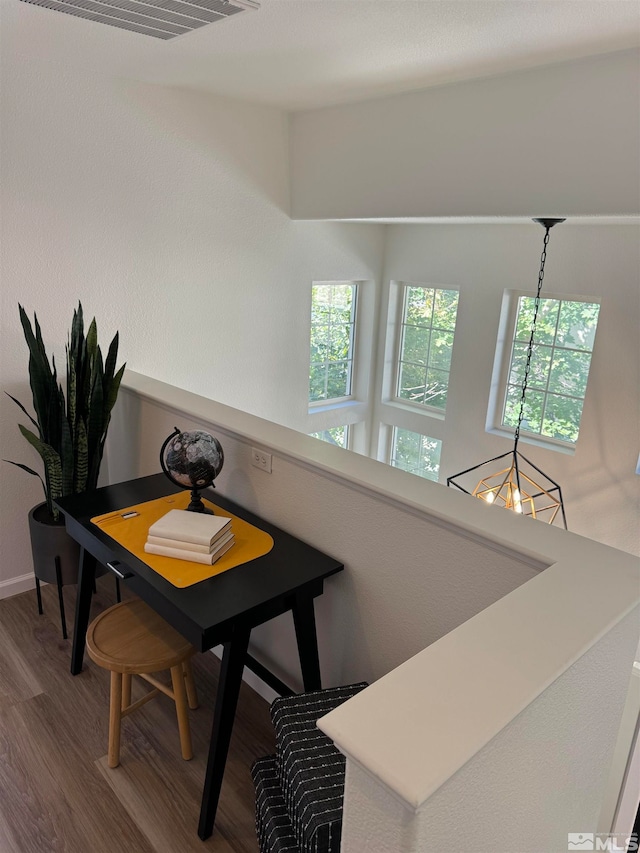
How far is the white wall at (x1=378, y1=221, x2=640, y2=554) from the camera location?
12.7 ft

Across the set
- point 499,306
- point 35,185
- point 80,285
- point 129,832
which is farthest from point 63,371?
point 499,306

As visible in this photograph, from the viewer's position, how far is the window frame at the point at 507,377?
434cm

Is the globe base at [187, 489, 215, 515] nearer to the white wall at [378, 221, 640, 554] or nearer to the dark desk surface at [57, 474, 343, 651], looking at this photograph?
the dark desk surface at [57, 474, 343, 651]

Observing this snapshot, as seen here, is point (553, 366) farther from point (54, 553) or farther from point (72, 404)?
point (54, 553)

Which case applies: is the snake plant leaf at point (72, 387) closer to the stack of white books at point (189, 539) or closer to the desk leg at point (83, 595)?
the desk leg at point (83, 595)

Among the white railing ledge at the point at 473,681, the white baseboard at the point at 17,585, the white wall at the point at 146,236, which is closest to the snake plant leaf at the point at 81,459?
the white wall at the point at 146,236

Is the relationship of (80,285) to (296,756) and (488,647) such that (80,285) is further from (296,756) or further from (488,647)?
(488,647)

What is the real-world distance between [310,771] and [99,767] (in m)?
0.97

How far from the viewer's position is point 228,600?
168 cm

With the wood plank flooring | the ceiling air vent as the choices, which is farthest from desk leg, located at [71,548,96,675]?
the ceiling air vent

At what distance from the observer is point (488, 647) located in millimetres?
1088

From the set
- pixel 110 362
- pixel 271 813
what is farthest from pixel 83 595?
pixel 271 813

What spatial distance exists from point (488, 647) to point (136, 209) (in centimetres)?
282

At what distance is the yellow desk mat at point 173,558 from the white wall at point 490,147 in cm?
184
